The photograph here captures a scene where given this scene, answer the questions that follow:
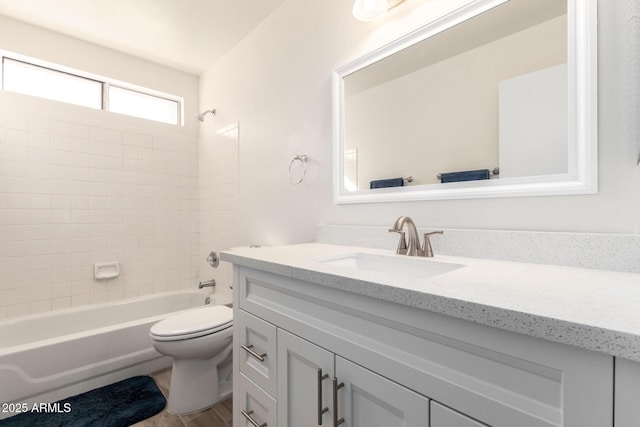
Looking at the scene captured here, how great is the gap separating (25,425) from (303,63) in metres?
2.49

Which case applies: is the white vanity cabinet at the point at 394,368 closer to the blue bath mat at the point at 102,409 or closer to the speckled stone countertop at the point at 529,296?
the speckled stone countertop at the point at 529,296

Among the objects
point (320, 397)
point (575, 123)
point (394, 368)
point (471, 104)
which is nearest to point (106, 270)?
point (320, 397)

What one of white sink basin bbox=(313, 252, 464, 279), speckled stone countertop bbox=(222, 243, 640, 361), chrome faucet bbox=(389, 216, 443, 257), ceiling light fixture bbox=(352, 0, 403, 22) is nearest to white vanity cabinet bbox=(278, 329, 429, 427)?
speckled stone countertop bbox=(222, 243, 640, 361)

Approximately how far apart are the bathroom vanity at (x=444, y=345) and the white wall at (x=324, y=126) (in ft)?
0.61

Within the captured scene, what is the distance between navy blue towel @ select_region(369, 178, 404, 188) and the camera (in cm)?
132

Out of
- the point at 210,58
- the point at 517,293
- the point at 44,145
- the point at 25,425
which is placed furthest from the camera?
the point at 210,58

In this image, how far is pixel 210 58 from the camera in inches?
102

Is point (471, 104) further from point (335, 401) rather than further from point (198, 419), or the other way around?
point (198, 419)

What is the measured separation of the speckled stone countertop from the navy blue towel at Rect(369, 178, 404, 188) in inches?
19.5

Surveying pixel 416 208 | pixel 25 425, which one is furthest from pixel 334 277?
pixel 25 425

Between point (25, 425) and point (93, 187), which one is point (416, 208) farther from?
point (93, 187)

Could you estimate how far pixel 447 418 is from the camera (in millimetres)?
580

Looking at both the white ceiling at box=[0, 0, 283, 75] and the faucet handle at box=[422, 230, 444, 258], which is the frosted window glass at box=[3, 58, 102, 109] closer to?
the white ceiling at box=[0, 0, 283, 75]

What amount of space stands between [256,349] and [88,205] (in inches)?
83.7
